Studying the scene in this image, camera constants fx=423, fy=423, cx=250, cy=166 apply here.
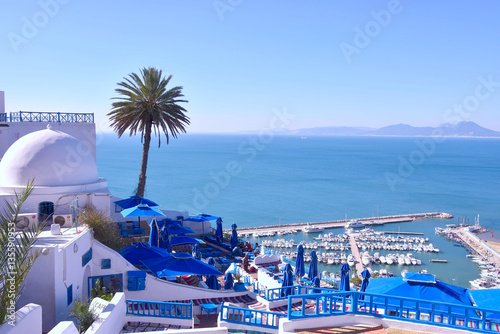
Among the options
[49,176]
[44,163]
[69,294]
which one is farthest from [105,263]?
[44,163]

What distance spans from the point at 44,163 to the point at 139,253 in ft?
17.8

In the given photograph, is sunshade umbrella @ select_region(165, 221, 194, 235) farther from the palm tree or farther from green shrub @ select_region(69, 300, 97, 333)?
green shrub @ select_region(69, 300, 97, 333)

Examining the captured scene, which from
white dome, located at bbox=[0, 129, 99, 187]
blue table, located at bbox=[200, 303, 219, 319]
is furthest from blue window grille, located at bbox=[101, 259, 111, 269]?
white dome, located at bbox=[0, 129, 99, 187]

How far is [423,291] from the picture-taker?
474 inches

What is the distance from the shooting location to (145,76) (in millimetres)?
26984

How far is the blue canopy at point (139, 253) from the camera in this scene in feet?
49.5

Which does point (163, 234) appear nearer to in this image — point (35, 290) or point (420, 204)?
point (35, 290)

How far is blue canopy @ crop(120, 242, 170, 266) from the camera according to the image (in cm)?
1509

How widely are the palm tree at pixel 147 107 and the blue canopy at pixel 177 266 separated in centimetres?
1258

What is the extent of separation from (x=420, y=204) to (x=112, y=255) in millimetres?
79697

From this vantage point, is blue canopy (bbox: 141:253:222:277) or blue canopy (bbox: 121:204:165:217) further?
blue canopy (bbox: 121:204:165:217)

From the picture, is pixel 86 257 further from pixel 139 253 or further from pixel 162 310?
pixel 139 253

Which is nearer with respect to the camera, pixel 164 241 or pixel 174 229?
pixel 164 241

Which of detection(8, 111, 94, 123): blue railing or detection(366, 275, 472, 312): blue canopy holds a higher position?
detection(8, 111, 94, 123): blue railing
